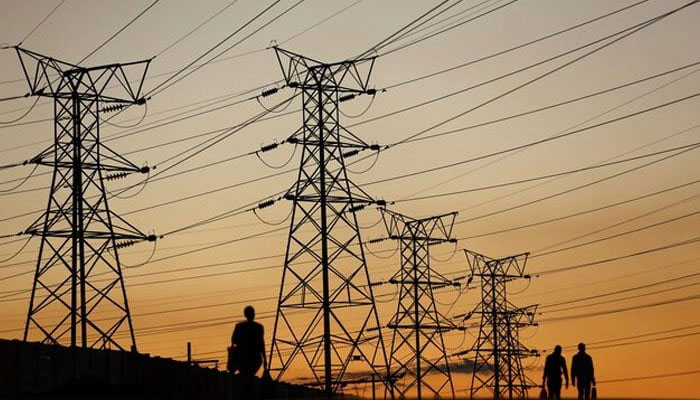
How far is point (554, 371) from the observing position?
41.3m

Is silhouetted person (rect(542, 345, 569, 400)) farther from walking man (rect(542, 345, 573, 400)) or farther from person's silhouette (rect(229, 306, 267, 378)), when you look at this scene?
person's silhouette (rect(229, 306, 267, 378))

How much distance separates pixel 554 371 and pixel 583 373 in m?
1.21

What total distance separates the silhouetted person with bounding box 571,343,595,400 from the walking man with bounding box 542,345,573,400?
684 mm

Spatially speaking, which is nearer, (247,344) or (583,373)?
(247,344)

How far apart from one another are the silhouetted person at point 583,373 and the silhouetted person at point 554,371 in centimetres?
68

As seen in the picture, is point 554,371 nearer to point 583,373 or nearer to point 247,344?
point 583,373

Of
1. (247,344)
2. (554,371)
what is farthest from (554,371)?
(247,344)

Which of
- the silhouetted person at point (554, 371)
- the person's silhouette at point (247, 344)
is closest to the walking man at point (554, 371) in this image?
the silhouetted person at point (554, 371)

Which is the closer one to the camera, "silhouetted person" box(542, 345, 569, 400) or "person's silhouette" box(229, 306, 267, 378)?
"person's silhouette" box(229, 306, 267, 378)

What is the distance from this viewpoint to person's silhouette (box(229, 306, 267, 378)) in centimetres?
3128

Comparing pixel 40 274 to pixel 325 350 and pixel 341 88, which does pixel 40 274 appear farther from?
pixel 341 88

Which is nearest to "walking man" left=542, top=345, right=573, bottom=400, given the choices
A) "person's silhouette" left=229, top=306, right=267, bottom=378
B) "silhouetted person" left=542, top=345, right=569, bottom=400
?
"silhouetted person" left=542, top=345, right=569, bottom=400

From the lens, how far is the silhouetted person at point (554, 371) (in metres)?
41.3

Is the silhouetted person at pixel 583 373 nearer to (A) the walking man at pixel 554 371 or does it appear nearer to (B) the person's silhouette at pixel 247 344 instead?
(A) the walking man at pixel 554 371
